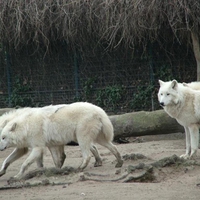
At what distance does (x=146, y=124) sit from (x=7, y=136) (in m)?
3.71

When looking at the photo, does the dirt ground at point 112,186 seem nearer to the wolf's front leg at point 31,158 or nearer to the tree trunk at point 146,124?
the wolf's front leg at point 31,158

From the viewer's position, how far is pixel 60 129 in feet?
27.2

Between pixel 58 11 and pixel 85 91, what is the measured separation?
219 cm

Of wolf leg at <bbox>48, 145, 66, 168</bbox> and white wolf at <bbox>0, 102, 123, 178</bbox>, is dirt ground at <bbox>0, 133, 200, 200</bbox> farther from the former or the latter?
white wolf at <bbox>0, 102, 123, 178</bbox>

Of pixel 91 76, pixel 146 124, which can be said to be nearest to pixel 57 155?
pixel 146 124

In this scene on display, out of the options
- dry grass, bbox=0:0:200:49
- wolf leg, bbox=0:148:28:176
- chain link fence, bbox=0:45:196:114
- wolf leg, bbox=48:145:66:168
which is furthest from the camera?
chain link fence, bbox=0:45:196:114

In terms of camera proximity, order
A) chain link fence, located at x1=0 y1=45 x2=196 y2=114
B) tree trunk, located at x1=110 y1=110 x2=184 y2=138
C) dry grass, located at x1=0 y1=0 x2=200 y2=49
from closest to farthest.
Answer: tree trunk, located at x1=110 y1=110 x2=184 y2=138
dry grass, located at x1=0 y1=0 x2=200 y2=49
chain link fence, located at x1=0 y1=45 x2=196 y2=114

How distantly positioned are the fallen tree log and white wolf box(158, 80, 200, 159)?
1.99m

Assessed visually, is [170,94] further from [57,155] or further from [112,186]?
[112,186]

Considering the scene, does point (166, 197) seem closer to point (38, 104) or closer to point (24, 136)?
point (24, 136)

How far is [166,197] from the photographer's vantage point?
600 centimetres

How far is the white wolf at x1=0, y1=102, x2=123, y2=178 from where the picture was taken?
8180 millimetres

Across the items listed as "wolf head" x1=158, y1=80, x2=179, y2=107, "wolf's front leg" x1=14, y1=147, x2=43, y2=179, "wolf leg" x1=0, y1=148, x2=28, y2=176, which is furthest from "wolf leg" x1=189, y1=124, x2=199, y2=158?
"wolf leg" x1=0, y1=148, x2=28, y2=176

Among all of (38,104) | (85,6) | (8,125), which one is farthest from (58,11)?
(8,125)
